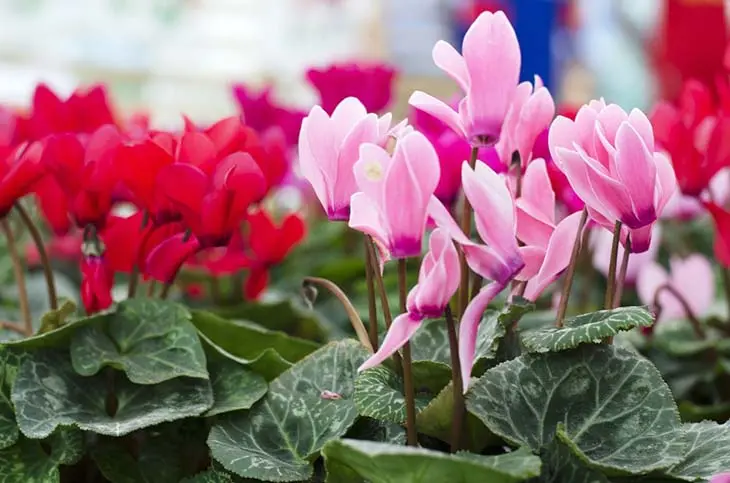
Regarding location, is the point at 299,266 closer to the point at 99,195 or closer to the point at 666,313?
the point at 666,313

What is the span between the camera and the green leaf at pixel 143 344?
641 millimetres

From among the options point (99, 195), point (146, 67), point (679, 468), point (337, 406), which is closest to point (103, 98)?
point (99, 195)

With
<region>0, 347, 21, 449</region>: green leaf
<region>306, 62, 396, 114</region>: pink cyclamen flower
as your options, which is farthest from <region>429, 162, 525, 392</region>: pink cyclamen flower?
<region>306, 62, 396, 114</region>: pink cyclamen flower

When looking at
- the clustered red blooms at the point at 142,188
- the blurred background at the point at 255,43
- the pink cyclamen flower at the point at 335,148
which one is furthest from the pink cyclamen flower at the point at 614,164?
the blurred background at the point at 255,43

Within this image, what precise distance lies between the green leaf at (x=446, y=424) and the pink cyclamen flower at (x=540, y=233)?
0.08m

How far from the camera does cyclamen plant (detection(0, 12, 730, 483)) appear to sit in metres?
0.49

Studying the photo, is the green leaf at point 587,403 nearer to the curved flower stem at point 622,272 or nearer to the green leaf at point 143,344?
the curved flower stem at point 622,272

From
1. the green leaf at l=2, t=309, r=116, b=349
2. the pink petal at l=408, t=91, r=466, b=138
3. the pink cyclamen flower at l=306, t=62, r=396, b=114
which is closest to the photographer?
the pink petal at l=408, t=91, r=466, b=138

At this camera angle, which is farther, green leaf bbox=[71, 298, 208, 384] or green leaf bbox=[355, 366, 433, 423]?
green leaf bbox=[71, 298, 208, 384]

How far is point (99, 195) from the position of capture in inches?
27.3

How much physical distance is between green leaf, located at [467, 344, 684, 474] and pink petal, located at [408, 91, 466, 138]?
14 cm

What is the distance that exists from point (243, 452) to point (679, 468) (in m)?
0.25

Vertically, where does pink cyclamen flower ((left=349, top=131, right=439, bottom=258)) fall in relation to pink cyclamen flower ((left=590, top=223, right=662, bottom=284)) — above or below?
above

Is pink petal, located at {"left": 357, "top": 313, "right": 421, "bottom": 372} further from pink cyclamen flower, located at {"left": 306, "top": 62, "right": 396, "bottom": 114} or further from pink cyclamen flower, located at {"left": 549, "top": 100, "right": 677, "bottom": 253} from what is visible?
pink cyclamen flower, located at {"left": 306, "top": 62, "right": 396, "bottom": 114}
